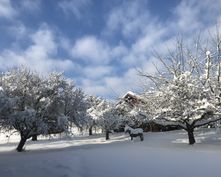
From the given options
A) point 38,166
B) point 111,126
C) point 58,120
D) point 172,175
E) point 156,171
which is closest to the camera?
point 172,175

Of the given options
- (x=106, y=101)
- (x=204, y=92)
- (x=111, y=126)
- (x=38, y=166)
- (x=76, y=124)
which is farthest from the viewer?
(x=106, y=101)

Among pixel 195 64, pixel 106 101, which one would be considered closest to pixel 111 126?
pixel 106 101

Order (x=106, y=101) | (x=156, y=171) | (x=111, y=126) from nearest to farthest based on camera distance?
(x=156, y=171) → (x=111, y=126) → (x=106, y=101)

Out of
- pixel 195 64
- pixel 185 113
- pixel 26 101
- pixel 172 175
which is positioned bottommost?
pixel 172 175

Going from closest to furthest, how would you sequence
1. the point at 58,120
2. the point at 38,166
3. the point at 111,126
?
the point at 38,166, the point at 58,120, the point at 111,126

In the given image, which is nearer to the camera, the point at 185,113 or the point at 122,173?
the point at 122,173

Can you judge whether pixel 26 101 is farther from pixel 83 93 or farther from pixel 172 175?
pixel 172 175

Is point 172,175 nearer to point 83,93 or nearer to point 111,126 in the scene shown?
point 83,93

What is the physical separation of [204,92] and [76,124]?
459 inches

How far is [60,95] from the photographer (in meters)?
29.8

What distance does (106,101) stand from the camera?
51.7m

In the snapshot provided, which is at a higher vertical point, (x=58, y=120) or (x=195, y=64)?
(x=195, y=64)

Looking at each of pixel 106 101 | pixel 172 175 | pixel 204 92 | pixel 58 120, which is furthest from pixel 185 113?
pixel 106 101

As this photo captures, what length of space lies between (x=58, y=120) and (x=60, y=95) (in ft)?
8.58
